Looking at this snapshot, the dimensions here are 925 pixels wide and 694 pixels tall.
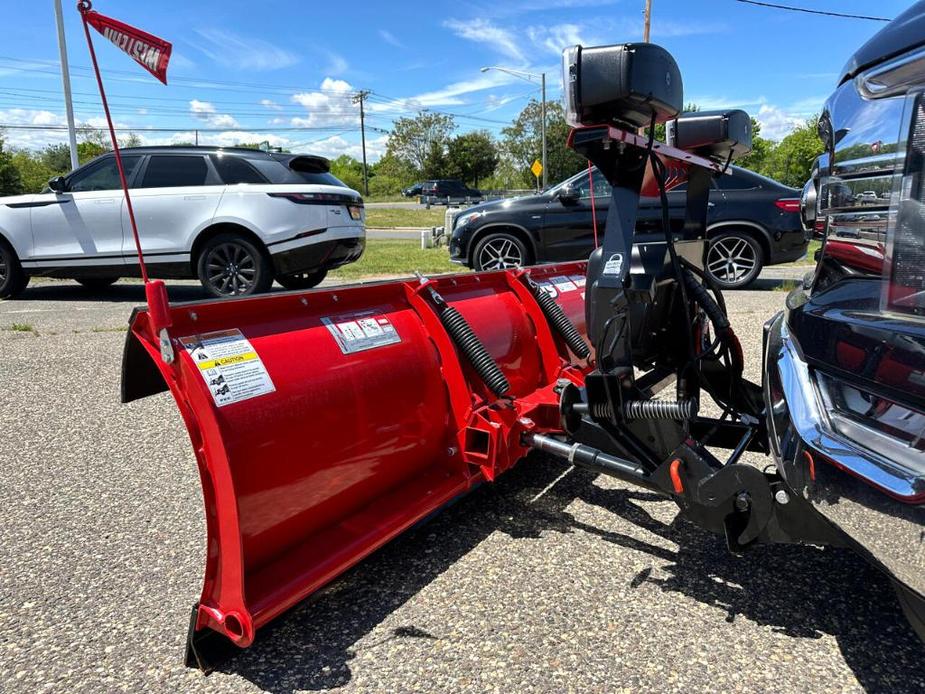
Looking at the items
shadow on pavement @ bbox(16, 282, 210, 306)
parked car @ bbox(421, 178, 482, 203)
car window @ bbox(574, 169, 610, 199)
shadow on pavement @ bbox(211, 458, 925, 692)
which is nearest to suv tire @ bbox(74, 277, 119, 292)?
shadow on pavement @ bbox(16, 282, 210, 306)

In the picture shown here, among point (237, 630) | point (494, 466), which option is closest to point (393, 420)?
point (494, 466)

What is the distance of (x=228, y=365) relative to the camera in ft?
6.41

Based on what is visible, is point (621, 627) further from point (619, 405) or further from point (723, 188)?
point (723, 188)

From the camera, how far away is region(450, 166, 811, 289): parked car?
8742mm

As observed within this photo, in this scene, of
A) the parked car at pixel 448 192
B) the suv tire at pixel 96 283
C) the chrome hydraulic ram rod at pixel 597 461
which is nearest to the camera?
the chrome hydraulic ram rod at pixel 597 461

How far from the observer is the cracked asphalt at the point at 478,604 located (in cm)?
187

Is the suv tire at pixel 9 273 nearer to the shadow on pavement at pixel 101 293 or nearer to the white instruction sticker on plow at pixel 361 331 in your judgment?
the shadow on pavement at pixel 101 293

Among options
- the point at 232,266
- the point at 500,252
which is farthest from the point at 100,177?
the point at 500,252

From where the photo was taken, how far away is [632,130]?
89.9 inches

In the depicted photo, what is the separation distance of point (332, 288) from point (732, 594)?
1.84 m

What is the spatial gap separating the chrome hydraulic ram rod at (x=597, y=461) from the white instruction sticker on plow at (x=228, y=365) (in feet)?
3.76

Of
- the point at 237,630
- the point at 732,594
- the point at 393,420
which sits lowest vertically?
the point at 732,594

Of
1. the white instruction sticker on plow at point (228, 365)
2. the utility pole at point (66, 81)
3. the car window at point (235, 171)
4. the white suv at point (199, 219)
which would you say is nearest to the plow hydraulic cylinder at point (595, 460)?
the white instruction sticker on plow at point (228, 365)

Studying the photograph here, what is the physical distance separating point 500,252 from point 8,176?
48.2m
